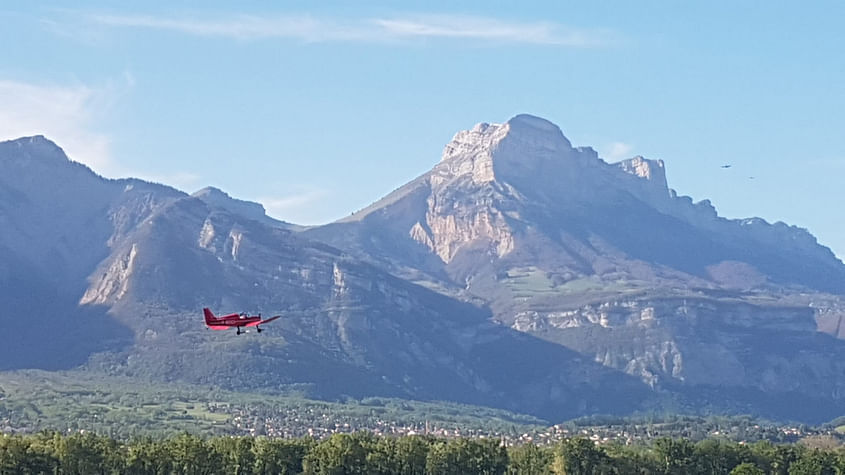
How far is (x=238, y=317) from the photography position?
595 ft
